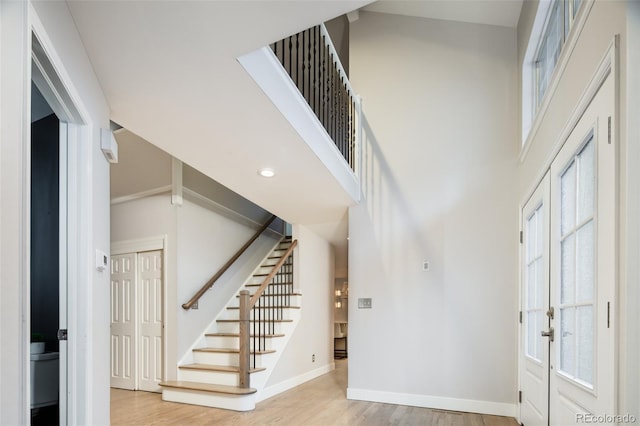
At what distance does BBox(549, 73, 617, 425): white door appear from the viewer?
189 cm

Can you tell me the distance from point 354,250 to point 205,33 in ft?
12.2

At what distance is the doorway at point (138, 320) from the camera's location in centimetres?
591

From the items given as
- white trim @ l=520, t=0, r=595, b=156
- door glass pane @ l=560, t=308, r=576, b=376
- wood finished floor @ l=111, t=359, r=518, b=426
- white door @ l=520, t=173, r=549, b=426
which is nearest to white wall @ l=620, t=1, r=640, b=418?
white trim @ l=520, t=0, r=595, b=156

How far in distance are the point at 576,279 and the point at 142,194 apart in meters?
5.20

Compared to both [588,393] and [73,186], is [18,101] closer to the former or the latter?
[73,186]

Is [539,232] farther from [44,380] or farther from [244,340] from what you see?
[44,380]

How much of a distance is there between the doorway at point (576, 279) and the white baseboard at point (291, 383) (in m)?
2.76

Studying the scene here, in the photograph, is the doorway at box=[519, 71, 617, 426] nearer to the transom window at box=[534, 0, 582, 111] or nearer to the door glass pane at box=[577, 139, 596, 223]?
the door glass pane at box=[577, 139, 596, 223]

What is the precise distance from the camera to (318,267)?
704 cm

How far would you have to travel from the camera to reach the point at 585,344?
2.29m

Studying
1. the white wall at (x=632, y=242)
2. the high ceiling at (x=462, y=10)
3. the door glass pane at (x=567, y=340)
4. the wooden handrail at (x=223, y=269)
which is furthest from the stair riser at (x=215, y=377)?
the high ceiling at (x=462, y=10)

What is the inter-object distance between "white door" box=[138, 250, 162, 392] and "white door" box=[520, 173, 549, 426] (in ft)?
13.3

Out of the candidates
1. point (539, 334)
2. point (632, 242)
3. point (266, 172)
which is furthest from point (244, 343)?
point (632, 242)

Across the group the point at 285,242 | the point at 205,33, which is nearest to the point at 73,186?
the point at 205,33
